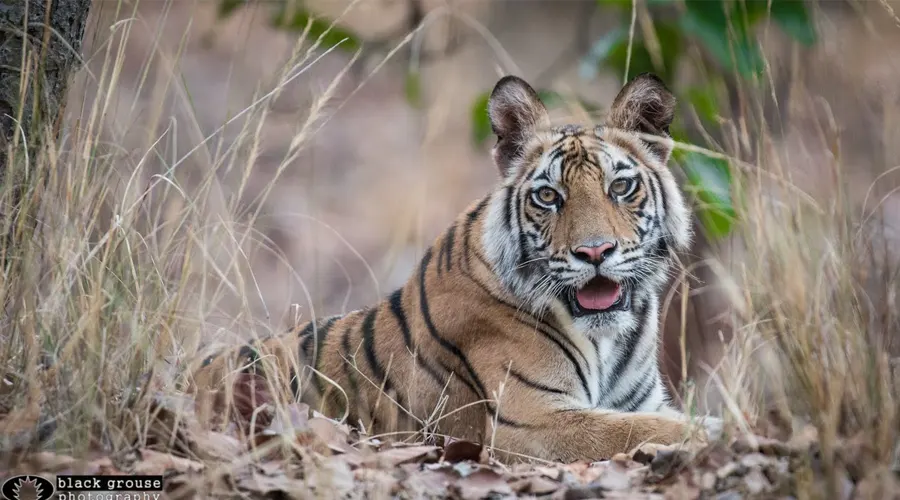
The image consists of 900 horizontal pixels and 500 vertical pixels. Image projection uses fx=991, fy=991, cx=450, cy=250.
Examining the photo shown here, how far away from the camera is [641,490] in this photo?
9.46 ft

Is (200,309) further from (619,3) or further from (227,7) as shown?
(619,3)

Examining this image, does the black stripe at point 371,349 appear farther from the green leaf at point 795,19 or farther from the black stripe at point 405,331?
the green leaf at point 795,19

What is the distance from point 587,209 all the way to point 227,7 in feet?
9.32

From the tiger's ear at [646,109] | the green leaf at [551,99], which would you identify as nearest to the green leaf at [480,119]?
the green leaf at [551,99]

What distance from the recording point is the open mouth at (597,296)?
411 centimetres

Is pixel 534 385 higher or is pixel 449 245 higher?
pixel 449 245

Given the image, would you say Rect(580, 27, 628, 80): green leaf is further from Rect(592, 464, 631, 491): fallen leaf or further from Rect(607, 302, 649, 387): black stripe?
Rect(592, 464, 631, 491): fallen leaf

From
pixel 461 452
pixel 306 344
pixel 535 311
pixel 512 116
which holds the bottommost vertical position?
pixel 306 344

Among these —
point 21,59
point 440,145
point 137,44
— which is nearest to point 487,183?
point 440,145

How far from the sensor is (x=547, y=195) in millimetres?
4238

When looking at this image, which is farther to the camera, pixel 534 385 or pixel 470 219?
pixel 470 219

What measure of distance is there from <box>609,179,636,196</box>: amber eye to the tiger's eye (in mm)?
237

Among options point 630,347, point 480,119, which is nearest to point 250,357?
point 630,347

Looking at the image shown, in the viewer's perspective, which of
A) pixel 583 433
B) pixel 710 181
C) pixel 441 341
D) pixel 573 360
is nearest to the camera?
pixel 583 433
